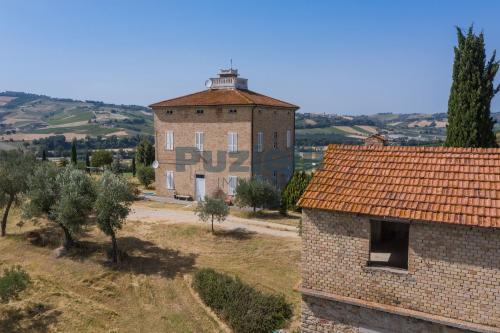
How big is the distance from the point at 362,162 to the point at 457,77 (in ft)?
37.3

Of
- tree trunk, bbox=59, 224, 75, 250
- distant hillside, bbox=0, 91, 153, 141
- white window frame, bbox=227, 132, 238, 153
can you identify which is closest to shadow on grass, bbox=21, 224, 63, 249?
tree trunk, bbox=59, 224, 75, 250

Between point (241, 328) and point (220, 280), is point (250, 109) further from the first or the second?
point (241, 328)

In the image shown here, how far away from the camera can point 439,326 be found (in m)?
7.39

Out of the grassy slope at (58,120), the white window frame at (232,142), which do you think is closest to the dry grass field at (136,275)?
the white window frame at (232,142)

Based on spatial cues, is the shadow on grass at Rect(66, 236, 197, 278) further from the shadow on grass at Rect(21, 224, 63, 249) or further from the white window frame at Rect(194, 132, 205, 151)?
the white window frame at Rect(194, 132, 205, 151)

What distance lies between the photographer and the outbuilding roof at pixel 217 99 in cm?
2573

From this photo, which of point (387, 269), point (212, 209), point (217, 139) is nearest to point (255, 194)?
point (212, 209)

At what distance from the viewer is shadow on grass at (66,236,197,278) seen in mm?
16453

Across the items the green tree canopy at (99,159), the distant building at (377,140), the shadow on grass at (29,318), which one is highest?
the distant building at (377,140)

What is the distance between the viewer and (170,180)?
2859cm

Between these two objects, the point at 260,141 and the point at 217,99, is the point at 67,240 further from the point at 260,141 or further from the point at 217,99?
the point at 260,141

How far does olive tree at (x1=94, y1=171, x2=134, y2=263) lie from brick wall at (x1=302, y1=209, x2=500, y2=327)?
10379mm

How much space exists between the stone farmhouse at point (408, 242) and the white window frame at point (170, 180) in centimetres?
2063

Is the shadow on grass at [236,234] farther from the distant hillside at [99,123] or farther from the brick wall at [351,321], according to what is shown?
the distant hillside at [99,123]
